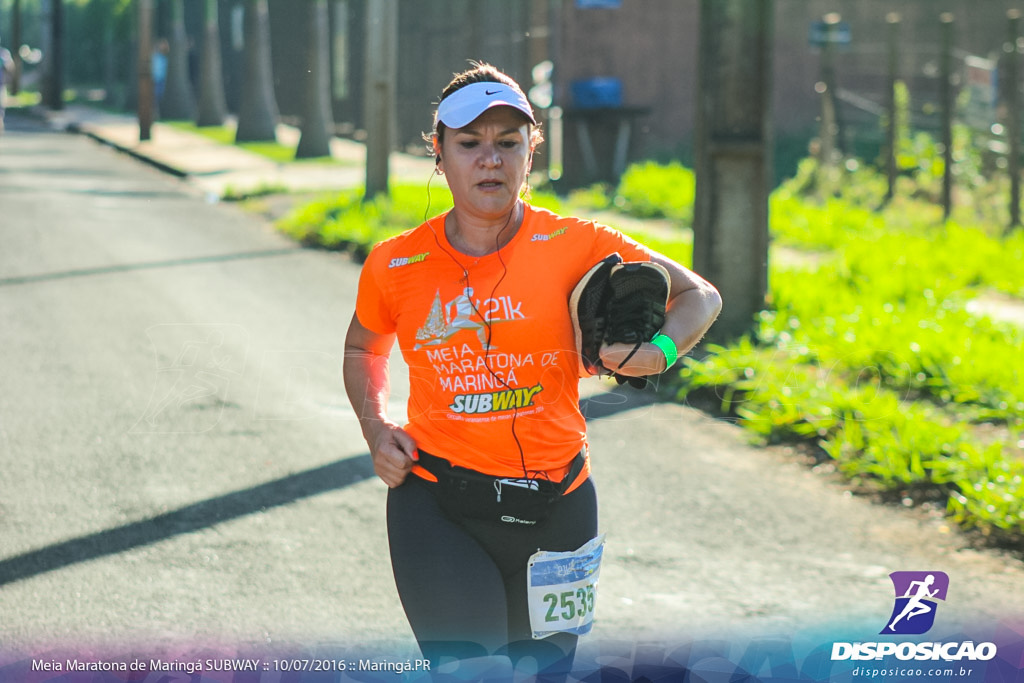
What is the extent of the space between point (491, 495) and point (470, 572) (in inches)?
7.3

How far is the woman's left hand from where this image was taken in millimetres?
2895

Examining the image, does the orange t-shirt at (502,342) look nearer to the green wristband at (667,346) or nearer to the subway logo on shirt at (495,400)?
the subway logo on shirt at (495,400)

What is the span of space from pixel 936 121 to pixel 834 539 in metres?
17.6

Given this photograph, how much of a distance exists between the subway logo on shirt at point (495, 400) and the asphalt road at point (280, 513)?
5.53 ft

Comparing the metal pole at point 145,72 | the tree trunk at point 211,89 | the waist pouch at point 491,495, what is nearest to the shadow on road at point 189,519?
the waist pouch at point 491,495

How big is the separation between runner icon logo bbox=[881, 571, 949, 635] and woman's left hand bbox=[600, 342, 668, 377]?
5.70 ft

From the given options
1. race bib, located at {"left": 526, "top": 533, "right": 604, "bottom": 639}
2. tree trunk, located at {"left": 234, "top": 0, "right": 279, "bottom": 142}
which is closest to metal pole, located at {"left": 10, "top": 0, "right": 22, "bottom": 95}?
tree trunk, located at {"left": 234, "top": 0, "right": 279, "bottom": 142}

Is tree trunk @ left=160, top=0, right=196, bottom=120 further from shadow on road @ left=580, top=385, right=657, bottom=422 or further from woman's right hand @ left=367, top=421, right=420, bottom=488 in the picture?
woman's right hand @ left=367, top=421, right=420, bottom=488

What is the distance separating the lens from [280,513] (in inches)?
242

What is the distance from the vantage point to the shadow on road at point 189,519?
17.8ft

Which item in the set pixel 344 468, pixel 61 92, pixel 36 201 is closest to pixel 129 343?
pixel 344 468

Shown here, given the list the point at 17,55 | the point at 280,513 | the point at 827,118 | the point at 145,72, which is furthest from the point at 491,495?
the point at 17,55

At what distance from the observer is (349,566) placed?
18.0ft

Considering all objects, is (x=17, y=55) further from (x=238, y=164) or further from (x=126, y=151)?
(x=238, y=164)
